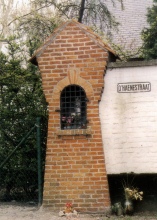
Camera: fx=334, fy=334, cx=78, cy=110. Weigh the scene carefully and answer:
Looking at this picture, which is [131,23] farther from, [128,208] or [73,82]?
[128,208]

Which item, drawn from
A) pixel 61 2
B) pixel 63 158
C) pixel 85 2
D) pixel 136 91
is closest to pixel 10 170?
pixel 63 158

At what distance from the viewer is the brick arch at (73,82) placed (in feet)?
20.3

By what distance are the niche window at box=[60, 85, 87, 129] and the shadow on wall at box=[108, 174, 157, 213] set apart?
125cm

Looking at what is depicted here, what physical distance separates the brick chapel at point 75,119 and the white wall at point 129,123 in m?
0.20

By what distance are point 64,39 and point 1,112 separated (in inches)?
90.7

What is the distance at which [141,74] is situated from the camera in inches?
244

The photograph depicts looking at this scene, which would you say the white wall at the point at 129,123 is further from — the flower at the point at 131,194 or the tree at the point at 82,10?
the tree at the point at 82,10

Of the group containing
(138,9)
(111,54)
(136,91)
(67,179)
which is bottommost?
(67,179)

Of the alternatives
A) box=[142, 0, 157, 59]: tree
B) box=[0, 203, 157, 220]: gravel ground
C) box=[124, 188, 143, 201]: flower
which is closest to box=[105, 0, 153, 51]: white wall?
box=[142, 0, 157, 59]: tree

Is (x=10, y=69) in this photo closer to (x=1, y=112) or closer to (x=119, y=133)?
(x=1, y=112)

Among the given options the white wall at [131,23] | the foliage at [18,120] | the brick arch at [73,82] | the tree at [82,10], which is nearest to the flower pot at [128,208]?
the brick arch at [73,82]

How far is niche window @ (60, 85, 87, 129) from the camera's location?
6.36 meters

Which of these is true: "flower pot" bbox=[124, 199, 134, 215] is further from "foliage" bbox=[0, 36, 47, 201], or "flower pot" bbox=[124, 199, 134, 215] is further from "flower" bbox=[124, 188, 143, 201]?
"foliage" bbox=[0, 36, 47, 201]

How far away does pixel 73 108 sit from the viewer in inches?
253
